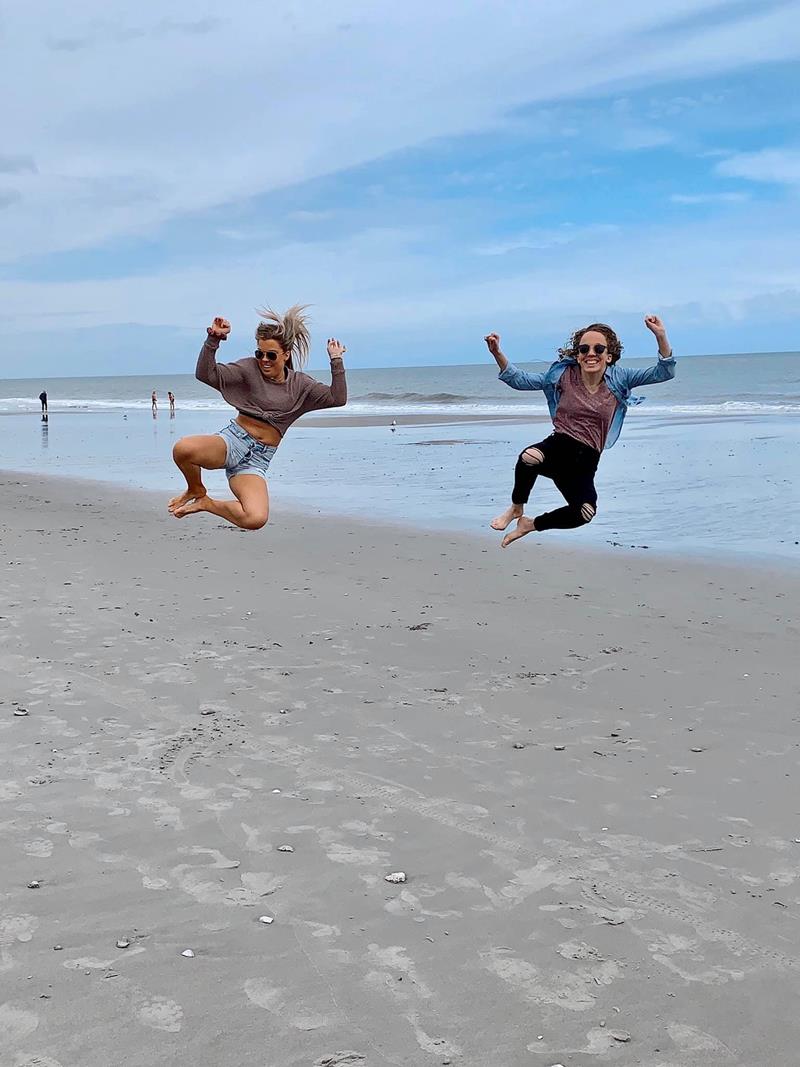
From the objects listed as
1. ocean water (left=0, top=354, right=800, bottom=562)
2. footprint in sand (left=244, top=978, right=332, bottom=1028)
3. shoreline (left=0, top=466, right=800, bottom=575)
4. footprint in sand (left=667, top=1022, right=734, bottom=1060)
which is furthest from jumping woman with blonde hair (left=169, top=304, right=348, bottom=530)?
ocean water (left=0, top=354, right=800, bottom=562)

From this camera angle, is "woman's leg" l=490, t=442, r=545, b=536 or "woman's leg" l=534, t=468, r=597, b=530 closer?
"woman's leg" l=534, t=468, r=597, b=530

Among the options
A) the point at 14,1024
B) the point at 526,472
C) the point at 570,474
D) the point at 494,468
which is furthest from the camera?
the point at 494,468

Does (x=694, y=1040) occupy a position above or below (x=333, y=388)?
below

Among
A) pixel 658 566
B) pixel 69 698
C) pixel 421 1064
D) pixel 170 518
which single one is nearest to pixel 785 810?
pixel 421 1064

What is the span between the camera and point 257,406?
7402mm

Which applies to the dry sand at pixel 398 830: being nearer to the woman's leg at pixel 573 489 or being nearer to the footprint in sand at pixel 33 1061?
the footprint in sand at pixel 33 1061

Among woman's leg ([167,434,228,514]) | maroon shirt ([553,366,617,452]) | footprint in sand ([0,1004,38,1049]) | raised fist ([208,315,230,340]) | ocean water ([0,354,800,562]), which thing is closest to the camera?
footprint in sand ([0,1004,38,1049])

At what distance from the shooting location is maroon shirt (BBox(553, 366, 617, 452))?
7.57 m

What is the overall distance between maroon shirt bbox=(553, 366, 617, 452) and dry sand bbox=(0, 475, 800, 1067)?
2.49 m

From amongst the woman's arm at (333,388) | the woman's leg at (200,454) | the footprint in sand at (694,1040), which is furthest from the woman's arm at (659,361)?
the footprint in sand at (694,1040)

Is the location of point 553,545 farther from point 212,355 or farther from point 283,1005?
point 283,1005

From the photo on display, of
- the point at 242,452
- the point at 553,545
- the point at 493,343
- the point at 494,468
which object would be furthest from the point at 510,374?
the point at 494,468

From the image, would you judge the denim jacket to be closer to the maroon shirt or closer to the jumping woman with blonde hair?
the maroon shirt

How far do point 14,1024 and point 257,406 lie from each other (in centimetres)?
396
